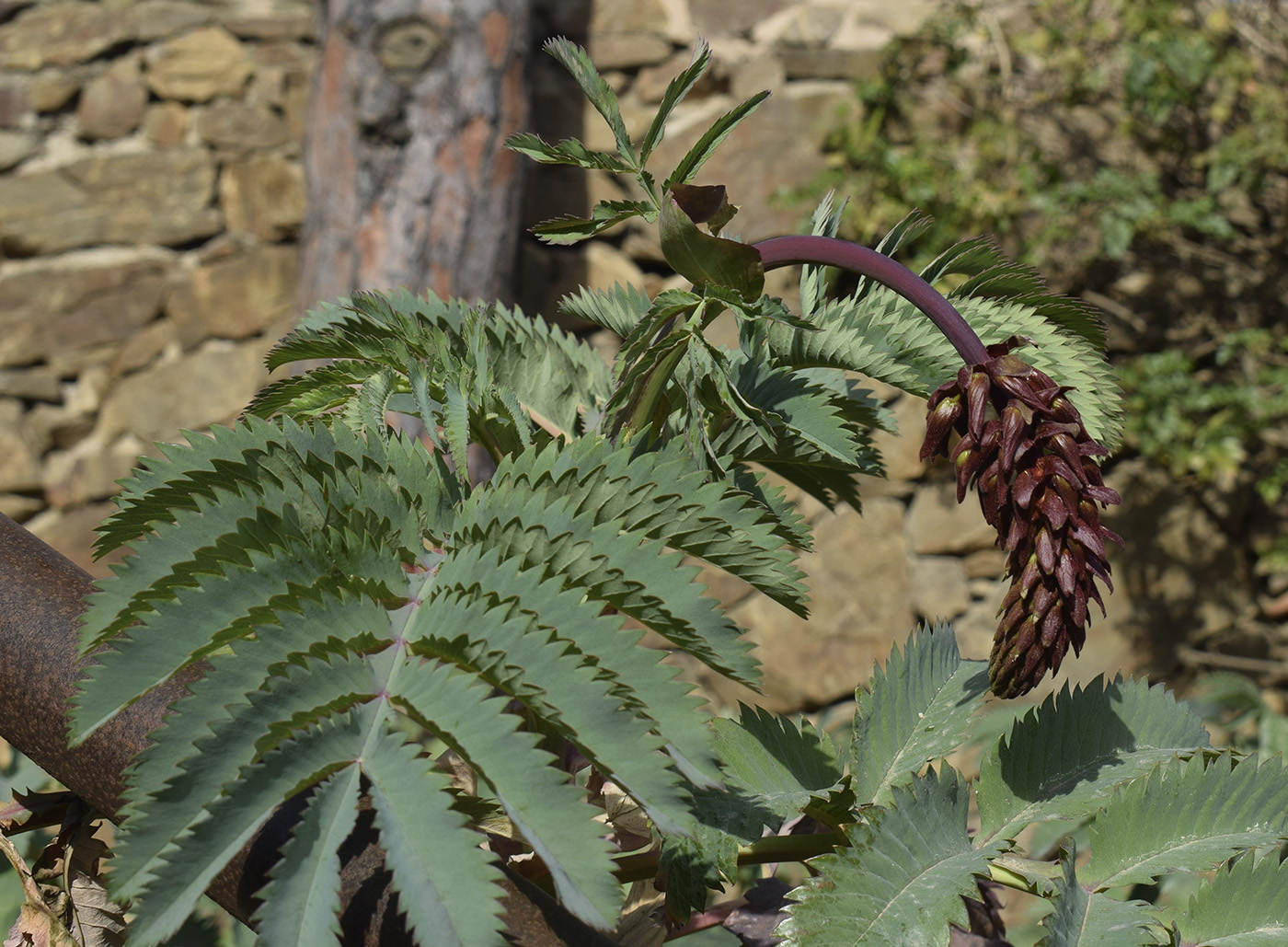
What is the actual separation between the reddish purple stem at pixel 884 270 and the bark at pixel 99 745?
334 millimetres

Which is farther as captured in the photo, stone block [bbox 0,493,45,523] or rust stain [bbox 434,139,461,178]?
stone block [bbox 0,493,45,523]

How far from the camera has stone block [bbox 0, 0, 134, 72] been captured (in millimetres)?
3525

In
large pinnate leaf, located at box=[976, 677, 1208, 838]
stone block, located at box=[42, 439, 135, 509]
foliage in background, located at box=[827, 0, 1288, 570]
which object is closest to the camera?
large pinnate leaf, located at box=[976, 677, 1208, 838]

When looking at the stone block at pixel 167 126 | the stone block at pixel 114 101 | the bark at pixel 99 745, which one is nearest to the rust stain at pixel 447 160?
the stone block at pixel 167 126

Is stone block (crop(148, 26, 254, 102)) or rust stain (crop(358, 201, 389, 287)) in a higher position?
stone block (crop(148, 26, 254, 102))


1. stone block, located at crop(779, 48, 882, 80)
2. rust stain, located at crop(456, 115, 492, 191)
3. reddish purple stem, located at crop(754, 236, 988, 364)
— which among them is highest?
stone block, located at crop(779, 48, 882, 80)

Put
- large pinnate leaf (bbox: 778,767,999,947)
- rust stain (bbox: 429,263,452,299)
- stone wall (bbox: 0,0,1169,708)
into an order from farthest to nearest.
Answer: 1. stone wall (bbox: 0,0,1169,708)
2. rust stain (bbox: 429,263,452,299)
3. large pinnate leaf (bbox: 778,767,999,947)

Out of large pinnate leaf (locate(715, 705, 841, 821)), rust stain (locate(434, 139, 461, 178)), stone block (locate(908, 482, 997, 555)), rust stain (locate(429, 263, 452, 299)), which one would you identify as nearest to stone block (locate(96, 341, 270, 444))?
rust stain (locate(429, 263, 452, 299))

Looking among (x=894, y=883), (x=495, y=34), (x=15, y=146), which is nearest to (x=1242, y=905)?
(x=894, y=883)

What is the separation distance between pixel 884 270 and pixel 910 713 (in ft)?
0.88

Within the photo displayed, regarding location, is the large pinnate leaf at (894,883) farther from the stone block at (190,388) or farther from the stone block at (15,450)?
the stone block at (15,450)

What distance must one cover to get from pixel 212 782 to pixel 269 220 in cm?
349

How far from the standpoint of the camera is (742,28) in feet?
11.4

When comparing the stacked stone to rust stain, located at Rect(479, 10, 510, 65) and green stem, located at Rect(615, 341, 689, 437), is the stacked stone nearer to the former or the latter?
rust stain, located at Rect(479, 10, 510, 65)
